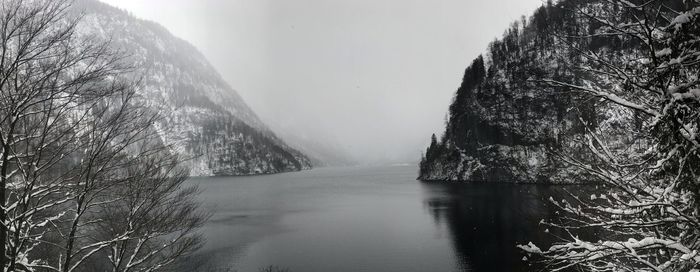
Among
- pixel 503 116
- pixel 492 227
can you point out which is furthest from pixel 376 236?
pixel 503 116

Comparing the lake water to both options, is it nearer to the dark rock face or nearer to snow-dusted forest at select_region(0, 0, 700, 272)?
snow-dusted forest at select_region(0, 0, 700, 272)

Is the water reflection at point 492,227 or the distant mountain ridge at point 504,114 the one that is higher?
the distant mountain ridge at point 504,114

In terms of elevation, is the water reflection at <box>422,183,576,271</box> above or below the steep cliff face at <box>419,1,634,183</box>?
below

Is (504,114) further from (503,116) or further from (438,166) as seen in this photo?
(438,166)

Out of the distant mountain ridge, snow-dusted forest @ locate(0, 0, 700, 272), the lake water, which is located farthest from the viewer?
the distant mountain ridge

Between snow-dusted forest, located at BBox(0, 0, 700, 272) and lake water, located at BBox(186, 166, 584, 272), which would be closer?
snow-dusted forest, located at BBox(0, 0, 700, 272)

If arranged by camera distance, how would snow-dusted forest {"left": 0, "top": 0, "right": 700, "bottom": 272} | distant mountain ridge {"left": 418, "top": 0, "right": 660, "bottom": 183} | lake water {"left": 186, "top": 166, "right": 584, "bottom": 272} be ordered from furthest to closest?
distant mountain ridge {"left": 418, "top": 0, "right": 660, "bottom": 183}
lake water {"left": 186, "top": 166, "right": 584, "bottom": 272}
snow-dusted forest {"left": 0, "top": 0, "right": 700, "bottom": 272}

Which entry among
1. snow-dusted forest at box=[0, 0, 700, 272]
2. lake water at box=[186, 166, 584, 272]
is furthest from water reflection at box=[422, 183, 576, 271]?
snow-dusted forest at box=[0, 0, 700, 272]

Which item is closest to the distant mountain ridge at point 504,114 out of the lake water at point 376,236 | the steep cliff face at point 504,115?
the steep cliff face at point 504,115

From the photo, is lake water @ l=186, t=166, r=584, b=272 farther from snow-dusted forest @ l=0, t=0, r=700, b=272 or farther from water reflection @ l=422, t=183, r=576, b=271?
snow-dusted forest @ l=0, t=0, r=700, b=272

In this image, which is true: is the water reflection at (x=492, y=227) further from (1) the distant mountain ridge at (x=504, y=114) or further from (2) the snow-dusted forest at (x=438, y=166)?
(1) the distant mountain ridge at (x=504, y=114)
